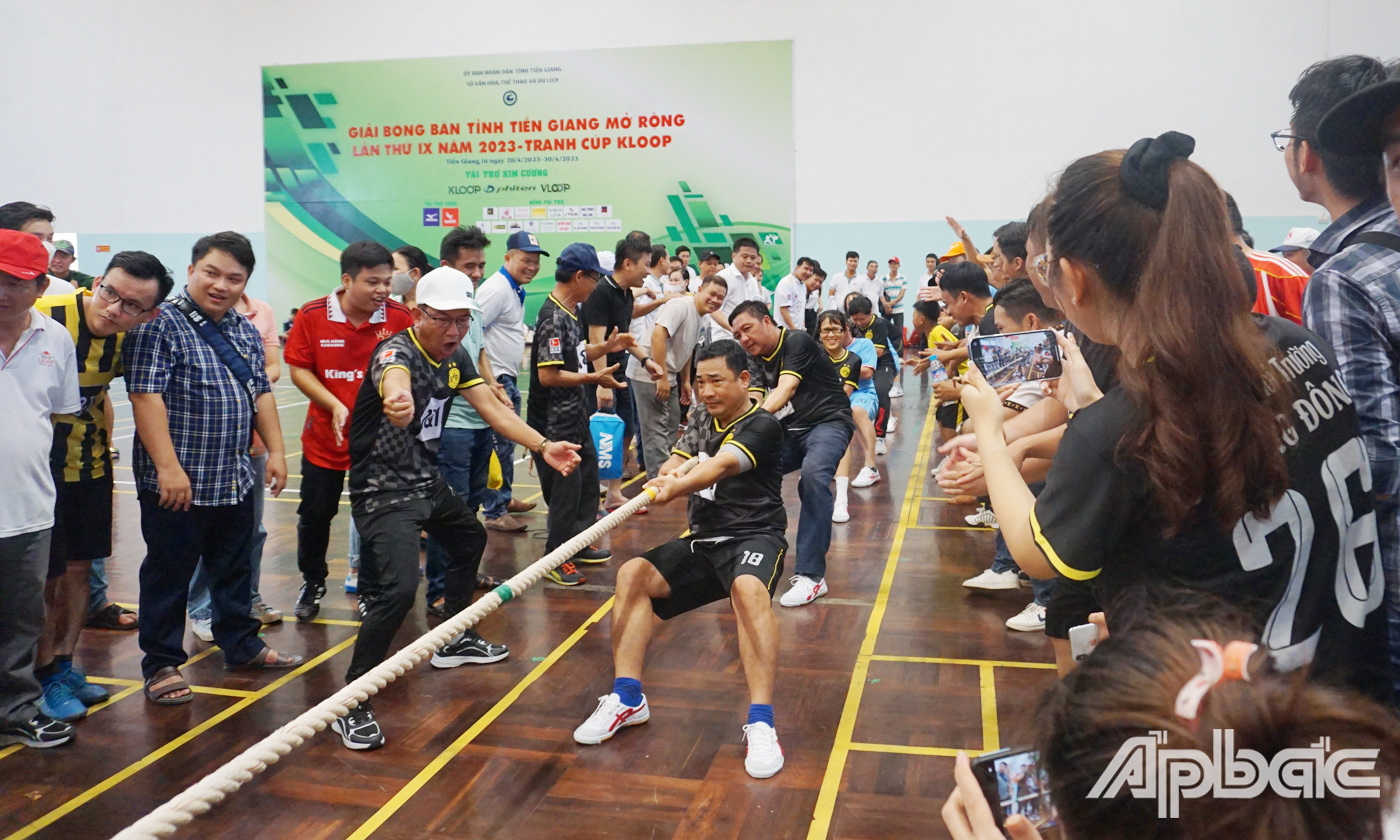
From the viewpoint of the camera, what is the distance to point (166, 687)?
3.98 m

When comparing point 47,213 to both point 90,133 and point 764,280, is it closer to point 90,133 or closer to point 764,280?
point 764,280

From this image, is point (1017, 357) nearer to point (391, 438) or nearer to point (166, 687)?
point (391, 438)

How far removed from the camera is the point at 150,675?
4.05 metres

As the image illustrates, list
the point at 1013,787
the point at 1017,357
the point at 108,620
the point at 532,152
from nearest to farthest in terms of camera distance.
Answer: the point at 1013,787, the point at 1017,357, the point at 108,620, the point at 532,152

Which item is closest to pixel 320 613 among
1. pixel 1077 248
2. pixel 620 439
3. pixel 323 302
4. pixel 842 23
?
pixel 323 302

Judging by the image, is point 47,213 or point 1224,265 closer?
point 1224,265

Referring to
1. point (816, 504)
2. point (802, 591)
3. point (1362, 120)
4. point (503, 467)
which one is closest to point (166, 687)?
point (503, 467)

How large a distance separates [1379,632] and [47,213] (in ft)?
20.0

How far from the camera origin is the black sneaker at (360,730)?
11.7 ft

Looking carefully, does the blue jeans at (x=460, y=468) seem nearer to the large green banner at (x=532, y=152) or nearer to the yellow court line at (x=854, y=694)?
the yellow court line at (x=854, y=694)

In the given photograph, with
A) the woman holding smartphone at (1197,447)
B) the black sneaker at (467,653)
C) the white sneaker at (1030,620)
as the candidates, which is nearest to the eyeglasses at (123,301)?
the black sneaker at (467,653)

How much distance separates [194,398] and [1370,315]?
3.90 m

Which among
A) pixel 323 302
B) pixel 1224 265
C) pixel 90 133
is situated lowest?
pixel 1224 265

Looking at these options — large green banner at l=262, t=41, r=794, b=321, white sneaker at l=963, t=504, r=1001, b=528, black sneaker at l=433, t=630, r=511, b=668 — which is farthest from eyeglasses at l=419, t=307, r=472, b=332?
large green banner at l=262, t=41, r=794, b=321
